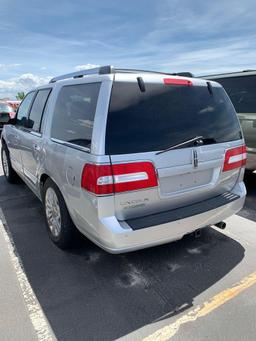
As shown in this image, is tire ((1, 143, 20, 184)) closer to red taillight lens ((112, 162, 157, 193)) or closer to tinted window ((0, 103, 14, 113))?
red taillight lens ((112, 162, 157, 193))

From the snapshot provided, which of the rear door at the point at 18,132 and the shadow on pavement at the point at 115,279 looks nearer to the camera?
the shadow on pavement at the point at 115,279

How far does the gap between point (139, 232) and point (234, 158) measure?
1.36 m

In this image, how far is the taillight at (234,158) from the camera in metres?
3.12

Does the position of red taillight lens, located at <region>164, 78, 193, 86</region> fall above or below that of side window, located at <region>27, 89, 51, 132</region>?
above

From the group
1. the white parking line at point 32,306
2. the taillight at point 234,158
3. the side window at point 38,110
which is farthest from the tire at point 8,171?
the taillight at point 234,158

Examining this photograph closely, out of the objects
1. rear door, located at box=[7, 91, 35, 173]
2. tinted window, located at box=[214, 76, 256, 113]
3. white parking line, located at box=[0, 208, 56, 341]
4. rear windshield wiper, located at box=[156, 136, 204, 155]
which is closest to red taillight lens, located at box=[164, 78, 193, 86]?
rear windshield wiper, located at box=[156, 136, 204, 155]

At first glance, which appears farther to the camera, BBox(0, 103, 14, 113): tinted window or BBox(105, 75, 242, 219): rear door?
BBox(0, 103, 14, 113): tinted window

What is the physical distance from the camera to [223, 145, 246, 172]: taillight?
3.12 meters

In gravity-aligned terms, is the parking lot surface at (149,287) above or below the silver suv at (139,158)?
below

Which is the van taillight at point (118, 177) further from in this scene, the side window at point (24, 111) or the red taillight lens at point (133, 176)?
the side window at point (24, 111)

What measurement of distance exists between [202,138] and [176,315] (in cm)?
154

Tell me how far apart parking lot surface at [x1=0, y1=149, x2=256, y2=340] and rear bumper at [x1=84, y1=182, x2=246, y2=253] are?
42 cm

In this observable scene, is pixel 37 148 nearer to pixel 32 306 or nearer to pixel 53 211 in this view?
pixel 53 211

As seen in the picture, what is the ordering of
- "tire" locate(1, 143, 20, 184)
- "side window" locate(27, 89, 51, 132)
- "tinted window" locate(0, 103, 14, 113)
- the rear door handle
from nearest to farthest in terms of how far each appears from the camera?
1. the rear door handle
2. "side window" locate(27, 89, 51, 132)
3. "tire" locate(1, 143, 20, 184)
4. "tinted window" locate(0, 103, 14, 113)
